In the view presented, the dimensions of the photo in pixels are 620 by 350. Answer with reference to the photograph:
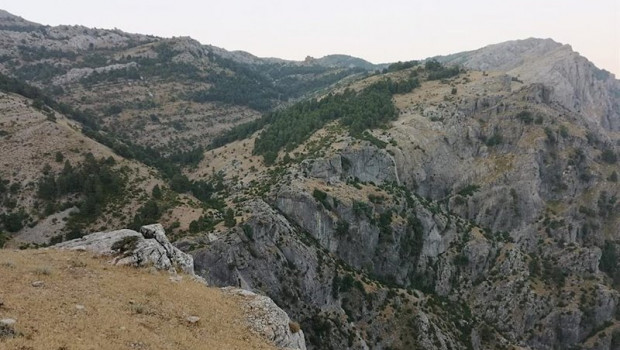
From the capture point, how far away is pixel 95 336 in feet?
82.7

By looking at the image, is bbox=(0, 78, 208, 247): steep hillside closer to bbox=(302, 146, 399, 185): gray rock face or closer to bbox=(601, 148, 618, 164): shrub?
bbox=(302, 146, 399, 185): gray rock face

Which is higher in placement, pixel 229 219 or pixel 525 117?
pixel 525 117

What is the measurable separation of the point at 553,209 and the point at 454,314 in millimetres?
68384

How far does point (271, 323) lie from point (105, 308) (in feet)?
40.3

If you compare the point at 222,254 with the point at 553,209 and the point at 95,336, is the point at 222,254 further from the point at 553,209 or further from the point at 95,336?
the point at 553,209

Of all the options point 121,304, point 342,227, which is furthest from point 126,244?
point 342,227

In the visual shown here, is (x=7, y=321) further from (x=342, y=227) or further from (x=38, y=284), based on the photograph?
(x=342, y=227)

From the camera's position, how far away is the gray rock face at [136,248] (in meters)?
39.8

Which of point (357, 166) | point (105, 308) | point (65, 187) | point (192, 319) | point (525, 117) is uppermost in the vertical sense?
point (105, 308)

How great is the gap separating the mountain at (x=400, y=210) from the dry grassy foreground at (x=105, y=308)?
140 feet

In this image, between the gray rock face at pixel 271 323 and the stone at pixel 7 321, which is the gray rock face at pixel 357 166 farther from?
the stone at pixel 7 321

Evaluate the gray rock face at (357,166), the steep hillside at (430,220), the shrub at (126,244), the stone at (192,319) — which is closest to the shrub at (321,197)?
the steep hillside at (430,220)

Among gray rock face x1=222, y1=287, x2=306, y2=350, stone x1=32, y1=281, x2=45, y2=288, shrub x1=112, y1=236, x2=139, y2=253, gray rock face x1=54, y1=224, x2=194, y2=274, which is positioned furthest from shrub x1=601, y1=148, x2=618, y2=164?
stone x1=32, y1=281, x2=45, y2=288

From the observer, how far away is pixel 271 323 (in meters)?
35.4
